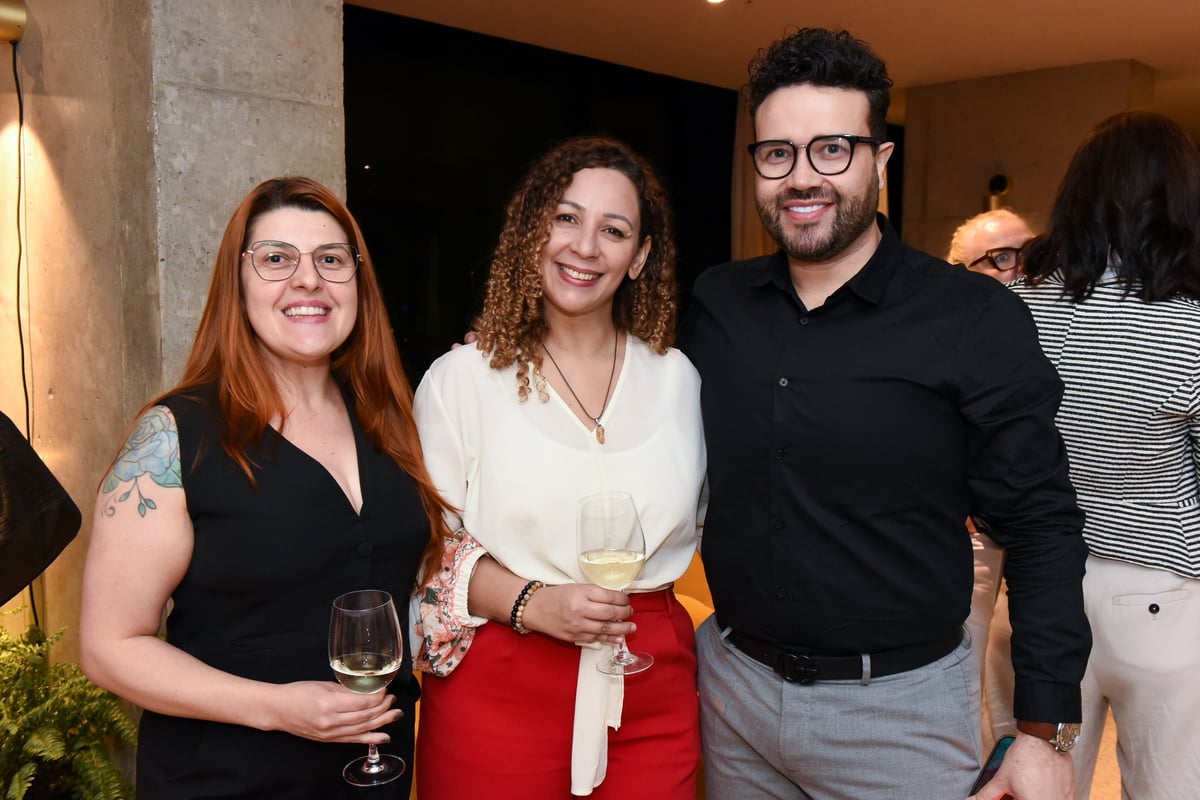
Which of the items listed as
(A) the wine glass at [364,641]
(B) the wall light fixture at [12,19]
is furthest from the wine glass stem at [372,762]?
(B) the wall light fixture at [12,19]

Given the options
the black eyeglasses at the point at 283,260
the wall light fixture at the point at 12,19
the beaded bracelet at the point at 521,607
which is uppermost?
the wall light fixture at the point at 12,19

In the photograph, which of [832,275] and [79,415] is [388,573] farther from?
[79,415]

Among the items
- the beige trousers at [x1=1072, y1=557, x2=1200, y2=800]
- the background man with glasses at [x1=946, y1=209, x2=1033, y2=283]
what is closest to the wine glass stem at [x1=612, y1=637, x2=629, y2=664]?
the beige trousers at [x1=1072, y1=557, x2=1200, y2=800]

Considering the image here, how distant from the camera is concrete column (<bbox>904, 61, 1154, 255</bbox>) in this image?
24.7 feet

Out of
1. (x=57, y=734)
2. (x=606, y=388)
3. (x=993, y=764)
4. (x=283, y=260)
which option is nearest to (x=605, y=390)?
(x=606, y=388)

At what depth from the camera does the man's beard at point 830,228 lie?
5.64 feet

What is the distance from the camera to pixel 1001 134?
801 cm

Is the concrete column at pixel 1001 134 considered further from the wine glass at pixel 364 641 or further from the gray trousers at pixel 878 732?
the wine glass at pixel 364 641

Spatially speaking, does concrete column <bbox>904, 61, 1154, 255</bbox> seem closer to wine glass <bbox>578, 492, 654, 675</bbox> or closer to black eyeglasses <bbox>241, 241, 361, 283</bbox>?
wine glass <bbox>578, 492, 654, 675</bbox>

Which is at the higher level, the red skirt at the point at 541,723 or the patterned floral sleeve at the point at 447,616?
the patterned floral sleeve at the point at 447,616

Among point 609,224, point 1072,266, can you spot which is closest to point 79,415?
Answer: point 609,224

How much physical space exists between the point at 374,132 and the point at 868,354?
5.75 m

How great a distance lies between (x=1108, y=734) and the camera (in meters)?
3.96

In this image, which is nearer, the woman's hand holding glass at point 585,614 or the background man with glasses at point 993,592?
the woman's hand holding glass at point 585,614
